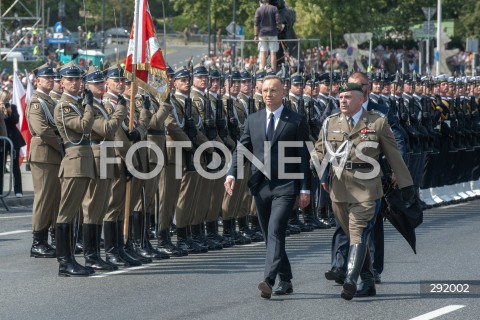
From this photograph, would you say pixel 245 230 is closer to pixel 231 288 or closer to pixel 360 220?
pixel 231 288

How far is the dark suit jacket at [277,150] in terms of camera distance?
1121cm

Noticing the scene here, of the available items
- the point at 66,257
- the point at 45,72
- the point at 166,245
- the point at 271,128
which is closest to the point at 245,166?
the point at 166,245

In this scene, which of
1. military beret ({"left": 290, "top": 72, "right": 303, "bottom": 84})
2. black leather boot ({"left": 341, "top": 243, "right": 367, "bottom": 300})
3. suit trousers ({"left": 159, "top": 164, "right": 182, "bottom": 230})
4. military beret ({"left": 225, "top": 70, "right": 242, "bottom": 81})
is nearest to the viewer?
black leather boot ({"left": 341, "top": 243, "right": 367, "bottom": 300})

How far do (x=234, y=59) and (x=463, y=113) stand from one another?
5.33 meters

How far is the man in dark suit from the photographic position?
11125 millimetres

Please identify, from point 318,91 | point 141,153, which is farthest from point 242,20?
point 141,153

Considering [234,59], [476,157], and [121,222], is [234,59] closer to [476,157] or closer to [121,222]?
[476,157]

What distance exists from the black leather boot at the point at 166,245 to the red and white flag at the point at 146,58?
148 cm

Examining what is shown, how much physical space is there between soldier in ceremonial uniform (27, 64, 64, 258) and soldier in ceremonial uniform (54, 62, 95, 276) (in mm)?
1037

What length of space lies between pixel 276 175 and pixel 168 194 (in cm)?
335

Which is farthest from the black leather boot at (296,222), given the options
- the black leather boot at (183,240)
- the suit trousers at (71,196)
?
the suit trousers at (71,196)

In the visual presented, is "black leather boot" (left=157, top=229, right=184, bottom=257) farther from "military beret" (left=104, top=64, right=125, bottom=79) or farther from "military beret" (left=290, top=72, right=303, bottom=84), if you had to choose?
"military beret" (left=290, top=72, right=303, bottom=84)

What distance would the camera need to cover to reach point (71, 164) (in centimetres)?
1252

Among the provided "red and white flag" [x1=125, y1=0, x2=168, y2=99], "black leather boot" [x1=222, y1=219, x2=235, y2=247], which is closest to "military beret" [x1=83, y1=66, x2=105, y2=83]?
"red and white flag" [x1=125, y1=0, x2=168, y2=99]
